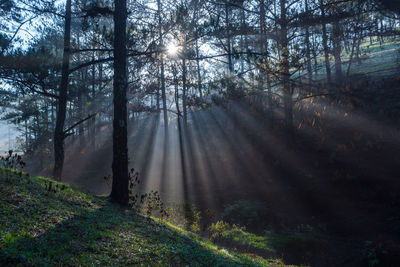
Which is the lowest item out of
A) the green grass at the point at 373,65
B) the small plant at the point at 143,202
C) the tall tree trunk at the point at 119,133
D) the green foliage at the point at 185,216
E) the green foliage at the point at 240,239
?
the green foliage at the point at 240,239

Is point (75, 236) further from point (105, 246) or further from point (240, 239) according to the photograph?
point (240, 239)

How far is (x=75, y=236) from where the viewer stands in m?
3.72

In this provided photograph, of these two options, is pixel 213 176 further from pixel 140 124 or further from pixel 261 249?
pixel 140 124

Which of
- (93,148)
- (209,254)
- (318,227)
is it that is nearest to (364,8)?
(318,227)

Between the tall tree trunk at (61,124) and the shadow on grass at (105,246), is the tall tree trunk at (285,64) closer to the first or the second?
the shadow on grass at (105,246)

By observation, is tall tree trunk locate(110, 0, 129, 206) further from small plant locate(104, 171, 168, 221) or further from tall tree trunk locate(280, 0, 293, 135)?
tall tree trunk locate(280, 0, 293, 135)

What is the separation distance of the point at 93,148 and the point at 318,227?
23.3 m

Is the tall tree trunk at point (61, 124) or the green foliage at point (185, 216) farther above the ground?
the tall tree trunk at point (61, 124)

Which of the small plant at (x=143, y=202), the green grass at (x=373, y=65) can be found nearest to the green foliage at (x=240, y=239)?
the small plant at (x=143, y=202)

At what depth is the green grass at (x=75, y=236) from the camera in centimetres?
298

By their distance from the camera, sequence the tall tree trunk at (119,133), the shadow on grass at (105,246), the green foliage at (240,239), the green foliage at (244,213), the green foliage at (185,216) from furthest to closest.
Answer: the green foliage at (244,213) → the green foliage at (185,216) → the green foliage at (240,239) → the tall tree trunk at (119,133) → the shadow on grass at (105,246)

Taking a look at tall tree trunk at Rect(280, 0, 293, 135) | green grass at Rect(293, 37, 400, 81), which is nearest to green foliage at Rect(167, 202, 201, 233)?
tall tree trunk at Rect(280, 0, 293, 135)

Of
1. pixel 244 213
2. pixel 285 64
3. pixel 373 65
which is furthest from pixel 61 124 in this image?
pixel 373 65

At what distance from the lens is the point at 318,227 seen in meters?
8.95
